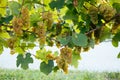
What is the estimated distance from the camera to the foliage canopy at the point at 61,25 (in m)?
0.97

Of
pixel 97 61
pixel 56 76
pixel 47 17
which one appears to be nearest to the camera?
pixel 47 17

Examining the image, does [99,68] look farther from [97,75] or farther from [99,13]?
[99,13]

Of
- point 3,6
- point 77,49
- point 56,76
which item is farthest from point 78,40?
point 56,76

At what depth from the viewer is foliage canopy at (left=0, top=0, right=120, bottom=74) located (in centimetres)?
97

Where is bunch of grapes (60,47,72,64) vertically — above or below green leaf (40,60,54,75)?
above

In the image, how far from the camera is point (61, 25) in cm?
130

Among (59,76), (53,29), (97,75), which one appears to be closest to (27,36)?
(53,29)

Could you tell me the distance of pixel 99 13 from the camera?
105 cm

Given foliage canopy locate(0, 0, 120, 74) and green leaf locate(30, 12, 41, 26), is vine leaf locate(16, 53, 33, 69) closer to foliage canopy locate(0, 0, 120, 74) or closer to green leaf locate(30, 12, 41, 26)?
foliage canopy locate(0, 0, 120, 74)

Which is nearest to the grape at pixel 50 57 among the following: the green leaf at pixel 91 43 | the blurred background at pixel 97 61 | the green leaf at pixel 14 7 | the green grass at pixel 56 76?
the green leaf at pixel 91 43

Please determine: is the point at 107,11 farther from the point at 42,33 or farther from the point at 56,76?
the point at 56,76

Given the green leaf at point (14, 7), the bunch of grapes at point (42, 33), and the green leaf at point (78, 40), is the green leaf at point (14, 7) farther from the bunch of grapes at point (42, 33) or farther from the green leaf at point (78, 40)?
the green leaf at point (78, 40)

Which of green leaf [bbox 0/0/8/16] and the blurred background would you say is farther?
the blurred background

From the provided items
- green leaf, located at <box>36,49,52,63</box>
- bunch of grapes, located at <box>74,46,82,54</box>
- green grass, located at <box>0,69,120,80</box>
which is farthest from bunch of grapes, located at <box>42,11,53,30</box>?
green grass, located at <box>0,69,120,80</box>
